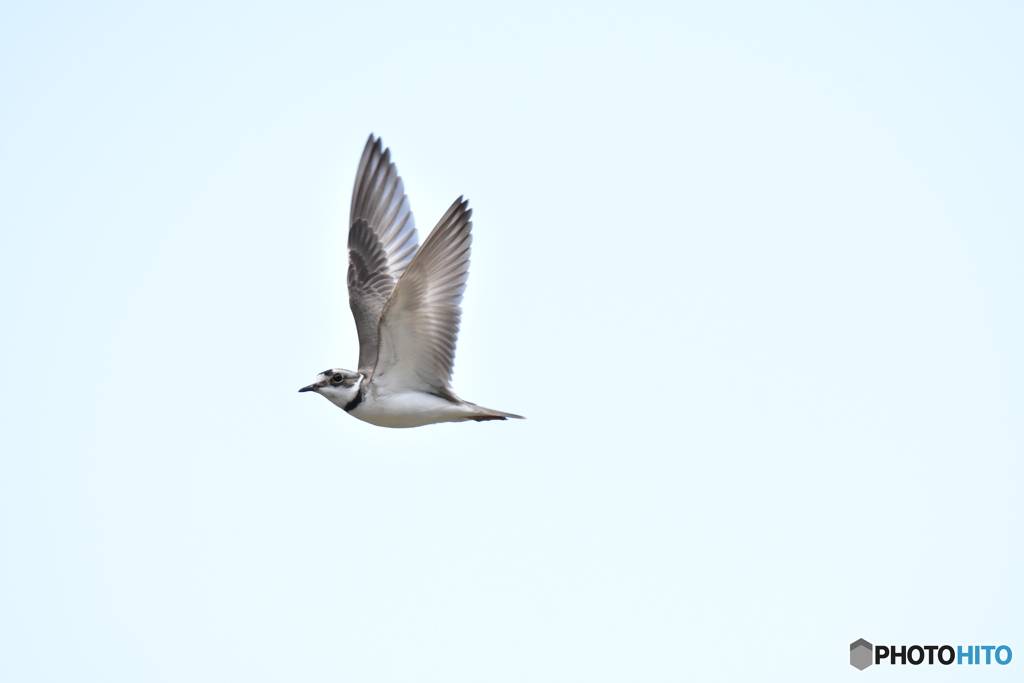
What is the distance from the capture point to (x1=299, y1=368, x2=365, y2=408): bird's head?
1380 centimetres

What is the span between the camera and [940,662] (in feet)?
53.7

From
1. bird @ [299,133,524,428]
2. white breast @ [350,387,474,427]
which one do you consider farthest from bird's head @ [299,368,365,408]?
white breast @ [350,387,474,427]

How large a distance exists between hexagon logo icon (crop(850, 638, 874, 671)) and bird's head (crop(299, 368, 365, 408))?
7.76m

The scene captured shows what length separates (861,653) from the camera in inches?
694

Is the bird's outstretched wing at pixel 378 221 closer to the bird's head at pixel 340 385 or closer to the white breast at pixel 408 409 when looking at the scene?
the bird's head at pixel 340 385

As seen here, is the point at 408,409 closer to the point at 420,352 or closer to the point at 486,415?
the point at 420,352

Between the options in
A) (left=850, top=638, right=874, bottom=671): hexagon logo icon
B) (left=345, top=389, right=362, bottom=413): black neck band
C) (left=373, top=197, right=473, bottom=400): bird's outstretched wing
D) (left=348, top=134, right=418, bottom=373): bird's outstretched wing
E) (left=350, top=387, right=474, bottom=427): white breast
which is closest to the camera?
(left=373, top=197, right=473, bottom=400): bird's outstretched wing

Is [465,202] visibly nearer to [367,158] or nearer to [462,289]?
[462,289]

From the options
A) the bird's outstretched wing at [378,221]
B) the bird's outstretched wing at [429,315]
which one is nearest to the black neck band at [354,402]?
the bird's outstretched wing at [429,315]

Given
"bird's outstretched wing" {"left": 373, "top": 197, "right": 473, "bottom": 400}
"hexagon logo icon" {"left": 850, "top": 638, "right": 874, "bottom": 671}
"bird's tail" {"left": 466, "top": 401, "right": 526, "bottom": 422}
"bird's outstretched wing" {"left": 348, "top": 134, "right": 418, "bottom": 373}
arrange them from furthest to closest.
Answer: "hexagon logo icon" {"left": 850, "top": 638, "right": 874, "bottom": 671}
"bird's outstretched wing" {"left": 348, "top": 134, "right": 418, "bottom": 373}
"bird's tail" {"left": 466, "top": 401, "right": 526, "bottom": 422}
"bird's outstretched wing" {"left": 373, "top": 197, "right": 473, "bottom": 400}

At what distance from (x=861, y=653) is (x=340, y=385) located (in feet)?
27.0

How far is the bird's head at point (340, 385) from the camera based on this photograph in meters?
13.8

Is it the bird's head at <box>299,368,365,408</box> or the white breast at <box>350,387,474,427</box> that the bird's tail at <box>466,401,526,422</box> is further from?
the bird's head at <box>299,368,365,408</box>

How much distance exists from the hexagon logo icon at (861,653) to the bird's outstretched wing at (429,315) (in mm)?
7241
